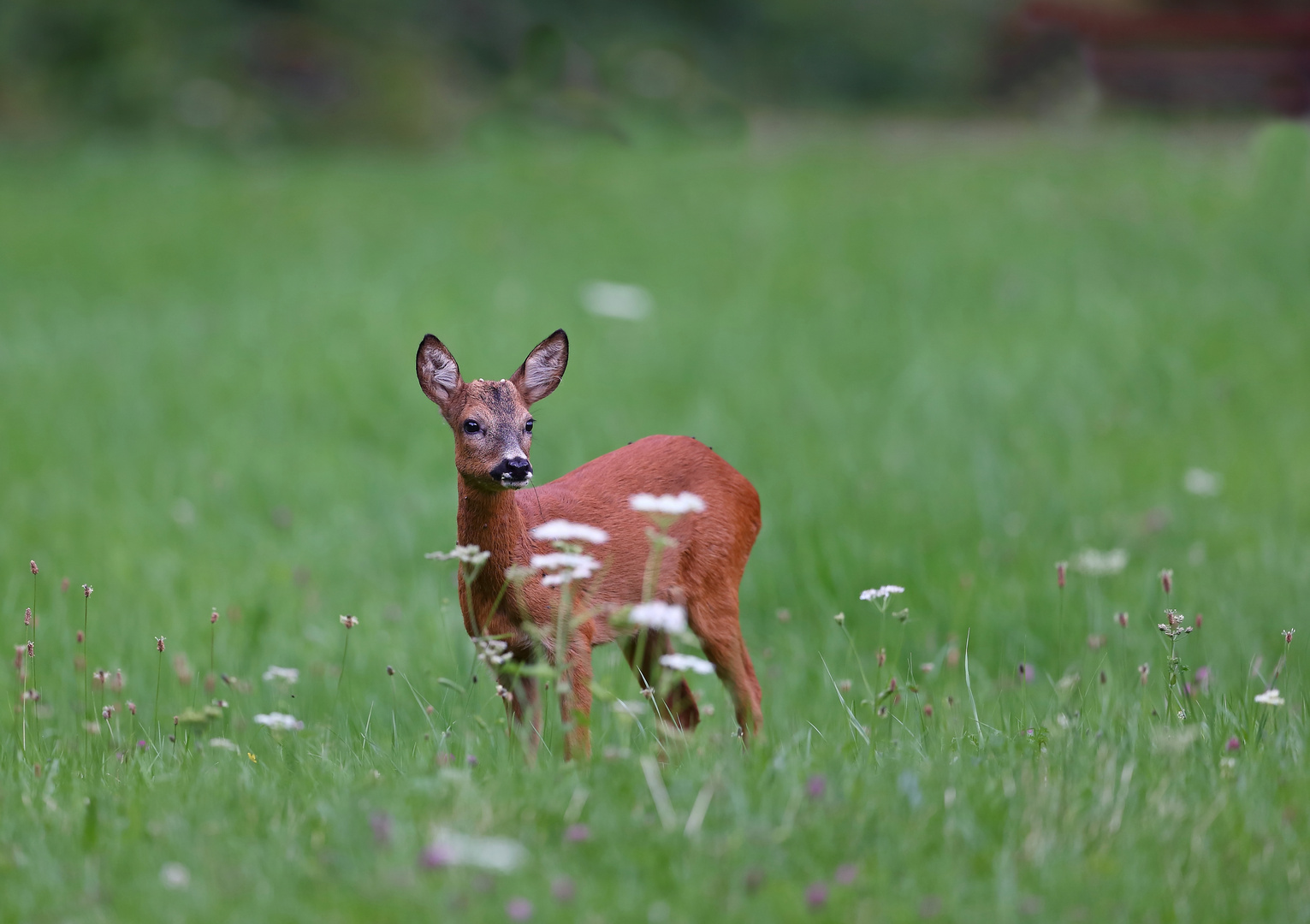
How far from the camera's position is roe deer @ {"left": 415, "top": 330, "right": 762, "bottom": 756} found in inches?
118

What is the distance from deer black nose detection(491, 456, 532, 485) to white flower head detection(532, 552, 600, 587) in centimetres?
17

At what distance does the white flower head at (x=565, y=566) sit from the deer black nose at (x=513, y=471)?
17 centimetres

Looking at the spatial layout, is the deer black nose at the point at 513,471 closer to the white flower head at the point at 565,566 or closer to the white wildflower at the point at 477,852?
the white flower head at the point at 565,566

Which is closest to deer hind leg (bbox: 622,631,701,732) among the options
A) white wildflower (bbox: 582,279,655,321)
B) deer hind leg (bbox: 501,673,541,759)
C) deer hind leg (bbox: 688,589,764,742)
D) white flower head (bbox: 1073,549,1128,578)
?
deer hind leg (bbox: 688,589,764,742)

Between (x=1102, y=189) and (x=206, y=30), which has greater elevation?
(x=206, y=30)

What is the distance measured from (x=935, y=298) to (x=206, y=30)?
13379 millimetres

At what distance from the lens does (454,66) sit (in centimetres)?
2219

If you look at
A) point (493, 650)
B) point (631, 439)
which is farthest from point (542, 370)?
point (631, 439)

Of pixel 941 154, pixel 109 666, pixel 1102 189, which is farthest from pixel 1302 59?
pixel 109 666

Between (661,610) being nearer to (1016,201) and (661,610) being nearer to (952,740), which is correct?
(952,740)

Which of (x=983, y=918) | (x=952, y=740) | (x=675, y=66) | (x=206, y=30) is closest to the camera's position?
(x=983, y=918)

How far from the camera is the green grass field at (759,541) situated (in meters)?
2.68

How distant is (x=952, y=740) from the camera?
11.1ft

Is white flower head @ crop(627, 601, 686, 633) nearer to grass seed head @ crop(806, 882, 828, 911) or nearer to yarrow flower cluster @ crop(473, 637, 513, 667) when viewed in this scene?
yarrow flower cluster @ crop(473, 637, 513, 667)
